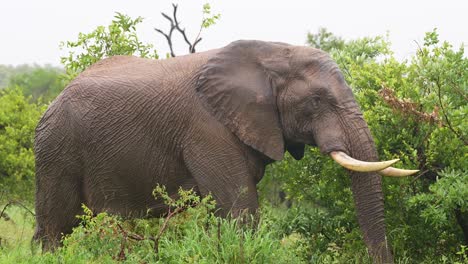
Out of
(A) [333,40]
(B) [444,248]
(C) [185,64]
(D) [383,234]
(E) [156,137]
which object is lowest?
(A) [333,40]

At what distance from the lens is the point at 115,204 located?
835 centimetres

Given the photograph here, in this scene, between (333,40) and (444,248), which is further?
(333,40)

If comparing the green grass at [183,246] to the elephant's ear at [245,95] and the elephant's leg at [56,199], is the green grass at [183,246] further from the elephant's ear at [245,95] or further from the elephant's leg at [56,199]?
the elephant's ear at [245,95]

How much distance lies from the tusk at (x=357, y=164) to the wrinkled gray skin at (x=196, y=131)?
0.07 meters

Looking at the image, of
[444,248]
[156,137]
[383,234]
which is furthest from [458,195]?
[156,137]

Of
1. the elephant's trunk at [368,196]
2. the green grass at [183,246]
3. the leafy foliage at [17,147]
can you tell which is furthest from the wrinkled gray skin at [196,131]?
the leafy foliage at [17,147]

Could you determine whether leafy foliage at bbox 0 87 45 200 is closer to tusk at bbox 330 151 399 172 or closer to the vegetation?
the vegetation

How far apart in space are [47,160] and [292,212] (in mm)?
2520

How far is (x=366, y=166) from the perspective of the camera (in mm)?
7090

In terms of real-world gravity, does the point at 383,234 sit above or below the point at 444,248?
above

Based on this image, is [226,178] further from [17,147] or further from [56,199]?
[17,147]

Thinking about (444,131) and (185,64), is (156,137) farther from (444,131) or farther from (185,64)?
(444,131)

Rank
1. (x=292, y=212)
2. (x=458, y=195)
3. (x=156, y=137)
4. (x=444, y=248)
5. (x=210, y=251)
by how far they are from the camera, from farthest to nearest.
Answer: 1. (x=292, y=212)
2. (x=444, y=248)
3. (x=156, y=137)
4. (x=458, y=195)
5. (x=210, y=251)

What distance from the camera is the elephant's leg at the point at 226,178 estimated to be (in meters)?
7.61
